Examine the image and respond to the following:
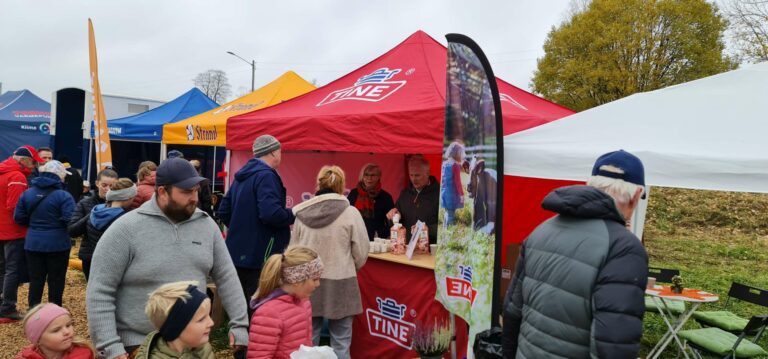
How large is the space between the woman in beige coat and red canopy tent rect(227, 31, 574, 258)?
894mm

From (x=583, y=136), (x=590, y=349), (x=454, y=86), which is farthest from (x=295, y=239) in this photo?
(x=590, y=349)

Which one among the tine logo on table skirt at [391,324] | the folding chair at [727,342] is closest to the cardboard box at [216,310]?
the tine logo on table skirt at [391,324]

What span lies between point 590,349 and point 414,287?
2.30 m

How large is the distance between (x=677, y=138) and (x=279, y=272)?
2.41 metres

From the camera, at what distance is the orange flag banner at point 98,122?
6.55 m

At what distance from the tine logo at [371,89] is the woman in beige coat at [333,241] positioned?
4.88 ft

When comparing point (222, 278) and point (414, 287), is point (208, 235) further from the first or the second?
point (414, 287)

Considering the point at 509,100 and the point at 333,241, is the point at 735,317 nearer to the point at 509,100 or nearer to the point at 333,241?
the point at 509,100

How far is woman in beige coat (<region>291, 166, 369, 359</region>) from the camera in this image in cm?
366

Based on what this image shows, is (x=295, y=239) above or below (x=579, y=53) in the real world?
below

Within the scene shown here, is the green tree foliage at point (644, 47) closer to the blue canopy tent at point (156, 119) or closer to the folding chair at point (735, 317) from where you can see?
the blue canopy tent at point (156, 119)

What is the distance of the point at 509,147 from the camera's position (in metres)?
3.46

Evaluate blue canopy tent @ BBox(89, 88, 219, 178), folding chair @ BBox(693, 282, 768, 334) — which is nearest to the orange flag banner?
blue canopy tent @ BBox(89, 88, 219, 178)

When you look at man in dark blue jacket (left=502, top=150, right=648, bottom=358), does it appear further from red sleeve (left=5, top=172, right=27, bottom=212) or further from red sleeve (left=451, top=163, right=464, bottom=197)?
red sleeve (left=5, top=172, right=27, bottom=212)
